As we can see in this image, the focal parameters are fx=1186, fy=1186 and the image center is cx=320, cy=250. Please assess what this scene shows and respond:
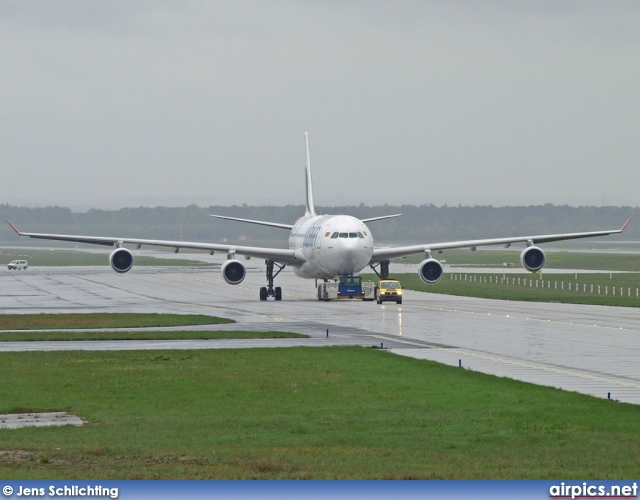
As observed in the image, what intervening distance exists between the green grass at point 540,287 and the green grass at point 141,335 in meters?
27.1

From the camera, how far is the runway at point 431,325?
3384cm

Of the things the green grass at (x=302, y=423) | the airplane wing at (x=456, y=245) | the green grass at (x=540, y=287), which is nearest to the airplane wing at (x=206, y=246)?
the airplane wing at (x=456, y=245)

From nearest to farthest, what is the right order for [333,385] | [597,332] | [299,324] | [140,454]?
[140,454] < [333,385] < [597,332] < [299,324]

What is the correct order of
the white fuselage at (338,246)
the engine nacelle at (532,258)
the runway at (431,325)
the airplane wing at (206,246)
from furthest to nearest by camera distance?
1. the airplane wing at (206,246)
2. the engine nacelle at (532,258)
3. the white fuselage at (338,246)
4. the runway at (431,325)

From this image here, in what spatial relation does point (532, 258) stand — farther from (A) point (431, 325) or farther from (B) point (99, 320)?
(B) point (99, 320)

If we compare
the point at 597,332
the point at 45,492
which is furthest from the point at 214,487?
the point at 597,332

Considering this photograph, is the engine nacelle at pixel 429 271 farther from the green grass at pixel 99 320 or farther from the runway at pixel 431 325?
the green grass at pixel 99 320

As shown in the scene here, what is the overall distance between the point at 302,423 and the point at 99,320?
3181 centimetres

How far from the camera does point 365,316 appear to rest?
57.6 meters

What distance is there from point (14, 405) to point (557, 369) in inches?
594

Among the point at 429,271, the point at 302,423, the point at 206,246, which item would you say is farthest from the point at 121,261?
the point at 302,423

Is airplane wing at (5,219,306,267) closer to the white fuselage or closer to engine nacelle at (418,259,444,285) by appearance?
the white fuselage

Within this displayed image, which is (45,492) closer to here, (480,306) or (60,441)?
(60,441)

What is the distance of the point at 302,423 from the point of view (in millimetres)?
23469
